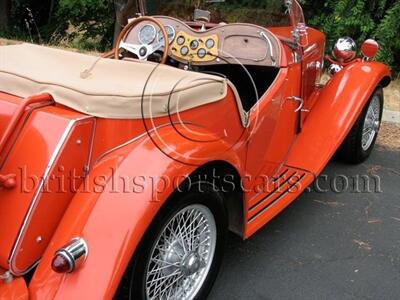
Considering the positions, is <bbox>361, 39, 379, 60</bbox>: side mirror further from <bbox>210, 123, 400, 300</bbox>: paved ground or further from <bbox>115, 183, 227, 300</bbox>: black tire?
<bbox>115, 183, 227, 300</bbox>: black tire

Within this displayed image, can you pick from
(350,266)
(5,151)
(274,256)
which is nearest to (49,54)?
(5,151)

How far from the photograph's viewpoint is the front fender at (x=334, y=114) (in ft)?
11.2

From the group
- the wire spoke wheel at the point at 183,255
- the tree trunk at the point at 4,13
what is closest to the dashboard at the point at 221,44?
the wire spoke wheel at the point at 183,255

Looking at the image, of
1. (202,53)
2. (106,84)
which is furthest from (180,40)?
(106,84)

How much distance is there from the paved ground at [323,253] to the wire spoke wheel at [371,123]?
57 cm

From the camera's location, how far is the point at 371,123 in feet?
13.9

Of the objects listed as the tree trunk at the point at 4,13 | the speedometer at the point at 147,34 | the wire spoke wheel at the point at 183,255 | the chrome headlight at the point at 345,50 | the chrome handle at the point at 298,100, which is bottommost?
the tree trunk at the point at 4,13

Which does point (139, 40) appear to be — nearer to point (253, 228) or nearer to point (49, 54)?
point (49, 54)

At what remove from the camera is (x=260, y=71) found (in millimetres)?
3387

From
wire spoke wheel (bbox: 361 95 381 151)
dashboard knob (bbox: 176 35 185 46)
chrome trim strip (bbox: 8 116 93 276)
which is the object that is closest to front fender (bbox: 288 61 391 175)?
wire spoke wheel (bbox: 361 95 381 151)

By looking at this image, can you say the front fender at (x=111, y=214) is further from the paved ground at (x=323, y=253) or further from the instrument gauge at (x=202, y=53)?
the instrument gauge at (x=202, y=53)

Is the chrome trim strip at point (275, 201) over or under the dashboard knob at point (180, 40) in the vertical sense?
under

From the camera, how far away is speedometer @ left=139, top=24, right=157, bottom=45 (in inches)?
123

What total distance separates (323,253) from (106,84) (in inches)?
68.1
